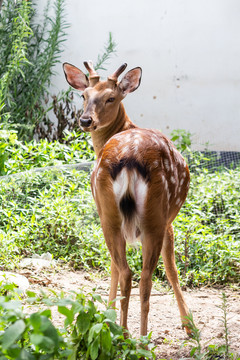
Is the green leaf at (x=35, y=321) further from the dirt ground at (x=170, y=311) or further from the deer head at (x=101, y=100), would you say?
the deer head at (x=101, y=100)

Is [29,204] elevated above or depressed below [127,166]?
below

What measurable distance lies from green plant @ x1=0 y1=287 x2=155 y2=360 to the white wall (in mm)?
6876

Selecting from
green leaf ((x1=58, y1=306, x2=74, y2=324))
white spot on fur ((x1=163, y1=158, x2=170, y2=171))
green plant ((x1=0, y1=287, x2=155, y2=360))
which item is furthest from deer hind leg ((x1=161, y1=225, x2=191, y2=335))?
green leaf ((x1=58, y1=306, x2=74, y2=324))

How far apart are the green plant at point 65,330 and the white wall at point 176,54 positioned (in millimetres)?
6876

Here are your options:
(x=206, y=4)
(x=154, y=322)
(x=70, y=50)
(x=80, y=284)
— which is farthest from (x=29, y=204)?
(x=206, y=4)

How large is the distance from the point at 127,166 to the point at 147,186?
144 millimetres

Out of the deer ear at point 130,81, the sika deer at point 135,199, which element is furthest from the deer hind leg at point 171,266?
the deer ear at point 130,81

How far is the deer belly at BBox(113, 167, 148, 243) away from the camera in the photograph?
108 inches

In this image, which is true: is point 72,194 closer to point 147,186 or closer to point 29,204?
point 29,204

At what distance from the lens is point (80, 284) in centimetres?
445

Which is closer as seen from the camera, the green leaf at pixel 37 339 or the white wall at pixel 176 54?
the green leaf at pixel 37 339

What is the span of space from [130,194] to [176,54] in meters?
6.63

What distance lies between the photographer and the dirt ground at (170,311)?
3.15 metres

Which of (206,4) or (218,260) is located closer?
(218,260)
